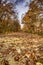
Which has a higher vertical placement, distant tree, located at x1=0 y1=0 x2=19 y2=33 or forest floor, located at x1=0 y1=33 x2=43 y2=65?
distant tree, located at x1=0 y1=0 x2=19 y2=33

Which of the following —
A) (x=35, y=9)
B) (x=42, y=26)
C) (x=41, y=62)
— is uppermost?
(x=35, y=9)

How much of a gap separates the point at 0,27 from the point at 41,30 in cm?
139

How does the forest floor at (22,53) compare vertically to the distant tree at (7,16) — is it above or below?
below

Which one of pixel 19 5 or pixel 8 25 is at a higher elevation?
pixel 19 5

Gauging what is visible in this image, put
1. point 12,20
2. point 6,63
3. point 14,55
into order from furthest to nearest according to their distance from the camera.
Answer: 1. point 12,20
2. point 14,55
3. point 6,63

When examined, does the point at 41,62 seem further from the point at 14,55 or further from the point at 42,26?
the point at 42,26

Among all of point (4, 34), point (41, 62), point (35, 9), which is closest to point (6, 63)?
point (41, 62)

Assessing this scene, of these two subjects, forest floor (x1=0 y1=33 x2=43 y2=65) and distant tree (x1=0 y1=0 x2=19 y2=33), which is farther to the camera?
distant tree (x1=0 y1=0 x2=19 y2=33)

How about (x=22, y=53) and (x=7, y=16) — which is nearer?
(x=22, y=53)

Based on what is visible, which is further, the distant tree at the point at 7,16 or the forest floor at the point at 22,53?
the distant tree at the point at 7,16

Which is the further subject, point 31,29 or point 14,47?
point 31,29

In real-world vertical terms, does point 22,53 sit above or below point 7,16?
below

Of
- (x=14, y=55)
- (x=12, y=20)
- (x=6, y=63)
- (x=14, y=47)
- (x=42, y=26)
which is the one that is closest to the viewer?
(x=6, y=63)

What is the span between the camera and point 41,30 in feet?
19.1
